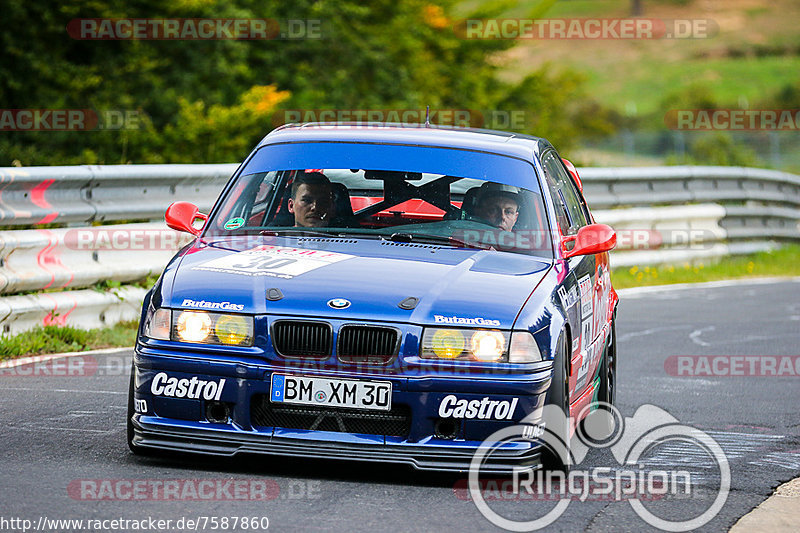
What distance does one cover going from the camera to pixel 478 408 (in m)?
5.56

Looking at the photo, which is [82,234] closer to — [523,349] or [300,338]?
[300,338]

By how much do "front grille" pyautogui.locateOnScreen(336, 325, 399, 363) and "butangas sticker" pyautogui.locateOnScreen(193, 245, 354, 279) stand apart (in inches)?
18.2

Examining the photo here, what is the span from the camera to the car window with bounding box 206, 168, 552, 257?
664cm

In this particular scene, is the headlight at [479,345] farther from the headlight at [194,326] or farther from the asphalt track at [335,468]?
the headlight at [194,326]

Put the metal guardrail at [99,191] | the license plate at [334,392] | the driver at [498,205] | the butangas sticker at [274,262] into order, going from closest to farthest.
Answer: the license plate at [334,392] < the butangas sticker at [274,262] < the driver at [498,205] < the metal guardrail at [99,191]

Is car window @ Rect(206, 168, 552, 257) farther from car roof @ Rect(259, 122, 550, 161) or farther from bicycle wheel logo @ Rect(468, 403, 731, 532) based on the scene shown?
bicycle wheel logo @ Rect(468, 403, 731, 532)

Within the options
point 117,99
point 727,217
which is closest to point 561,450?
point 727,217

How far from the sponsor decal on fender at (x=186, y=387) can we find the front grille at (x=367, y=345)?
521mm

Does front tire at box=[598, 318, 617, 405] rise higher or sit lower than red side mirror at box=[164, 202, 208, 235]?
lower

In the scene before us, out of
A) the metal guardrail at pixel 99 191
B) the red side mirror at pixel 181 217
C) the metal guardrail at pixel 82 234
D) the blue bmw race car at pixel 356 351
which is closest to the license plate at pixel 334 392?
the blue bmw race car at pixel 356 351

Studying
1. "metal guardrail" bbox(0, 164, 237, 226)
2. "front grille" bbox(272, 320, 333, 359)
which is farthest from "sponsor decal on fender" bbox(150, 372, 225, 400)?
"metal guardrail" bbox(0, 164, 237, 226)

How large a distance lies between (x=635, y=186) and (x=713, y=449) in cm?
1063

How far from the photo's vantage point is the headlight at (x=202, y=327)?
5.62 metres

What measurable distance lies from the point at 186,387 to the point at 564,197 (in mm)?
2710
